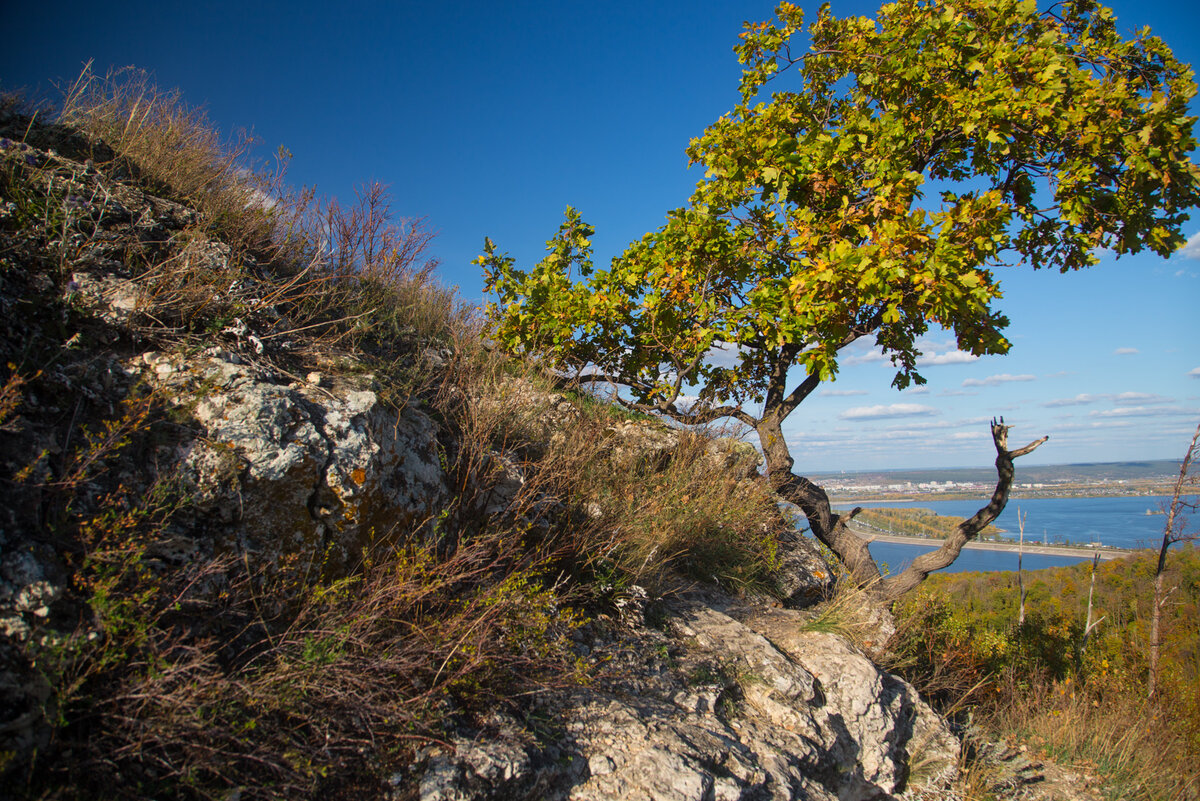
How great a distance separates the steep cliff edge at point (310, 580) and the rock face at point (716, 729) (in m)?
0.02

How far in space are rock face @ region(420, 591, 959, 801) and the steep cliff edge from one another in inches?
0.7

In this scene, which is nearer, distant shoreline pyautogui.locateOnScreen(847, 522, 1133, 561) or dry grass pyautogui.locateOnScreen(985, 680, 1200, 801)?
dry grass pyautogui.locateOnScreen(985, 680, 1200, 801)

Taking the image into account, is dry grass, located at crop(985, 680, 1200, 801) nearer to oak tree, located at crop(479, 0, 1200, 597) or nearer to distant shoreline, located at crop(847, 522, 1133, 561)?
oak tree, located at crop(479, 0, 1200, 597)

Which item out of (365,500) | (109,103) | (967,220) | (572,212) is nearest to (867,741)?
(365,500)

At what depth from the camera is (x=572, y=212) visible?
22.3ft

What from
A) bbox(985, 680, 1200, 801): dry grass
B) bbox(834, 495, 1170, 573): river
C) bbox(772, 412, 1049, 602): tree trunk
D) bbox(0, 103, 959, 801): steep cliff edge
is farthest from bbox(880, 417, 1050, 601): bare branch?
bbox(834, 495, 1170, 573): river

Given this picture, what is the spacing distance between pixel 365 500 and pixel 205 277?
182cm

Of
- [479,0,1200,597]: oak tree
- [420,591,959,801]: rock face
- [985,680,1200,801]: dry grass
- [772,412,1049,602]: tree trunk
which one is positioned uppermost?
[479,0,1200,597]: oak tree

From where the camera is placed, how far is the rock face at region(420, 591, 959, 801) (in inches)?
94.3

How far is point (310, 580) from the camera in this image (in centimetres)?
256

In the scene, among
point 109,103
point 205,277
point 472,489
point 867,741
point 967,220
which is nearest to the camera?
point 205,277

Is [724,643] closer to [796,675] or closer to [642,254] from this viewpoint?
[796,675]

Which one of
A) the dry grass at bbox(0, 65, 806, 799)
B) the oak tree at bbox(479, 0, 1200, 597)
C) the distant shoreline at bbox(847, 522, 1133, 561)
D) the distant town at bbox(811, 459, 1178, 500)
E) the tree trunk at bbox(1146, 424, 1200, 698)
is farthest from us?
the distant town at bbox(811, 459, 1178, 500)

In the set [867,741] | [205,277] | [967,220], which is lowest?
[867,741]
